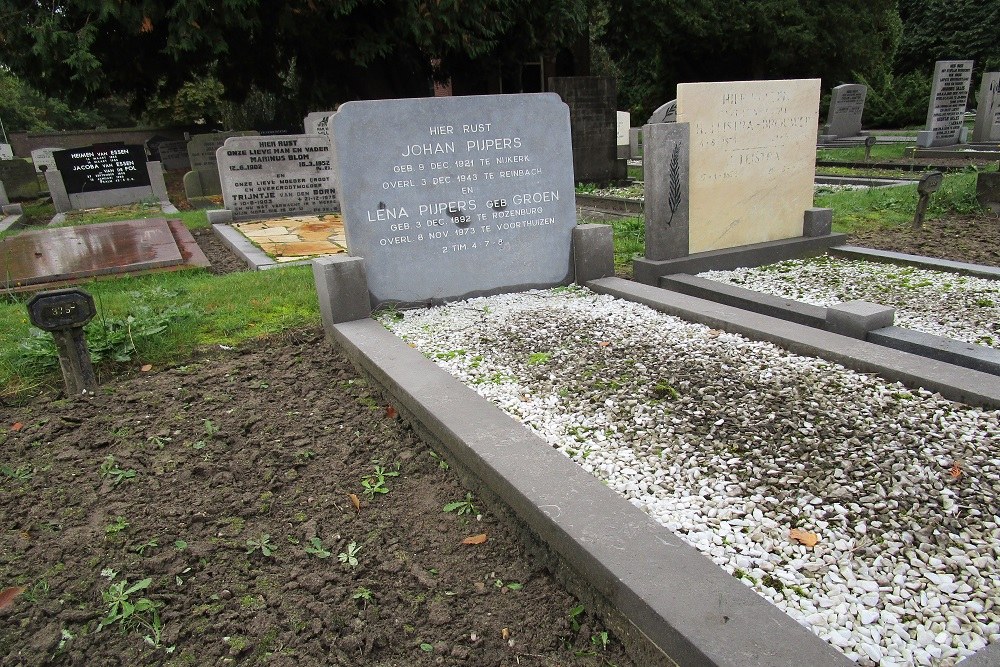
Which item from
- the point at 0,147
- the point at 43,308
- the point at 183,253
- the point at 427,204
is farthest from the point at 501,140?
the point at 0,147

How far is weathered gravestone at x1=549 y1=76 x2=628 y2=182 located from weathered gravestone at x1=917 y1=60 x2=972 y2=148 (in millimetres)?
8204

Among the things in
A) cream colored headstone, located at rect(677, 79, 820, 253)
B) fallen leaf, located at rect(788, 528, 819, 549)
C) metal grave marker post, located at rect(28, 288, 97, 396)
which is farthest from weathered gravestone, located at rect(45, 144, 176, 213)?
fallen leaf, located at rect(788, 528, 819, 549)

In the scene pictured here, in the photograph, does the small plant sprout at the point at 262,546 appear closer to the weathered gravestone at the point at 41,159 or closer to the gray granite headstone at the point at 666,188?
the gray granite headstone at the point at 666,188

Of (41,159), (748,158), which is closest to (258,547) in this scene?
(748,158)

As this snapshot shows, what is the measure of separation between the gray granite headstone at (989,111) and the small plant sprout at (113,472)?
19.7 m

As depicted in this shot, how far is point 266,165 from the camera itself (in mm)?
10633

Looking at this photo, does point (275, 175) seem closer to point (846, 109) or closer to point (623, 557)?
→ point (623, 557)

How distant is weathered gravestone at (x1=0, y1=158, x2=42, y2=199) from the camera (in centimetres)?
1723

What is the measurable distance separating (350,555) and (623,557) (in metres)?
0.97

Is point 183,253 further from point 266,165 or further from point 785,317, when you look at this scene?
point 785,317

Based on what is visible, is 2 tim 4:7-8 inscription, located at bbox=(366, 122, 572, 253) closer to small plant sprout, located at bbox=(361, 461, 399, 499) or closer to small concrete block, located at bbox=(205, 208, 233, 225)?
small plant sprout, located at bbox=(361, 461, 399, 499)

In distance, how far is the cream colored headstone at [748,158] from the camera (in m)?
5.54

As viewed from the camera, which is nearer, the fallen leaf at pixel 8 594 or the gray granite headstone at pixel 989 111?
the fallen leaf at pixel 8 594

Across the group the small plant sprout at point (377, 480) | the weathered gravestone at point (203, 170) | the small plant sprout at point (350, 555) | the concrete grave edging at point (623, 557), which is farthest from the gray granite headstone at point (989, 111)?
the small plant sprout at point (350, 555)
